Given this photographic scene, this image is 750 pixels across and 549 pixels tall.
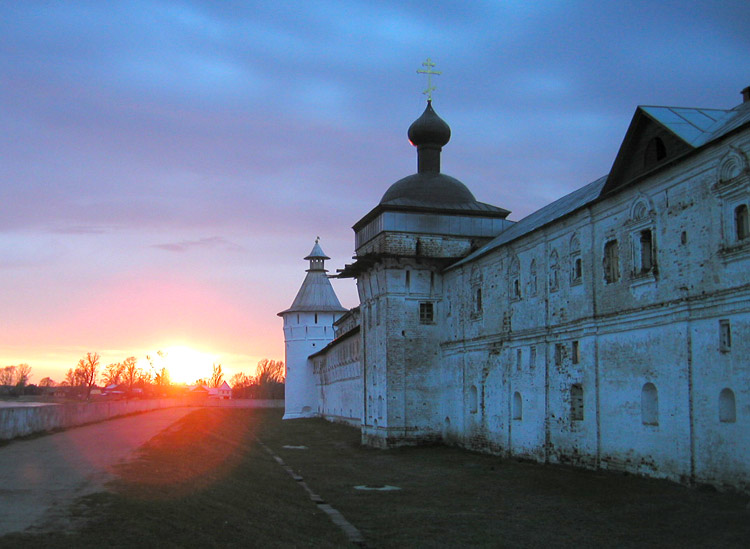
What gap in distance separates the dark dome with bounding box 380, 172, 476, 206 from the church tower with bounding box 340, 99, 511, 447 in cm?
4

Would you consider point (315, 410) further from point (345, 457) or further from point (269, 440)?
point (345, 457)

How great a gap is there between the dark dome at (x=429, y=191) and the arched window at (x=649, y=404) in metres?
15.9

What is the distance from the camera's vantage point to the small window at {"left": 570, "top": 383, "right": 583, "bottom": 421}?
20.4 meters

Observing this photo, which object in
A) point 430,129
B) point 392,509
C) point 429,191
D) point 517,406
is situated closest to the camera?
point 392,509

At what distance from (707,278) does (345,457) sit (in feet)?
48.7

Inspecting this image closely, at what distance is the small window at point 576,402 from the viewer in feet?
66.9

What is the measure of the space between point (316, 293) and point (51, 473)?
4803 cm

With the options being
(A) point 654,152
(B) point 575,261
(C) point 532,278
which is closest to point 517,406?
(C) point 532,278

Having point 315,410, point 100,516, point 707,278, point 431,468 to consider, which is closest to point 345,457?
point 431,468

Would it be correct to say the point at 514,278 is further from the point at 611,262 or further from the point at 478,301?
the point at 611,262

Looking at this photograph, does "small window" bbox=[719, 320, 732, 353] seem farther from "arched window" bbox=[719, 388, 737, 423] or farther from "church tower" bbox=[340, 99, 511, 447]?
"church tower" bbox=[340, 99, 511, 447]

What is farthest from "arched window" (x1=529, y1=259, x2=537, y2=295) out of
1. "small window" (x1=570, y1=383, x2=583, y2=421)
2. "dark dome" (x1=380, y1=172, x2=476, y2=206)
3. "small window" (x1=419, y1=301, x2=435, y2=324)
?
"dark dome" (x1=380, y1=172, x2=476, y2=206)

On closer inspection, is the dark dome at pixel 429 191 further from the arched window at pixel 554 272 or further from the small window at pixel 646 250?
the small window at pixel 646 250

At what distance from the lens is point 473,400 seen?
1082 inches
